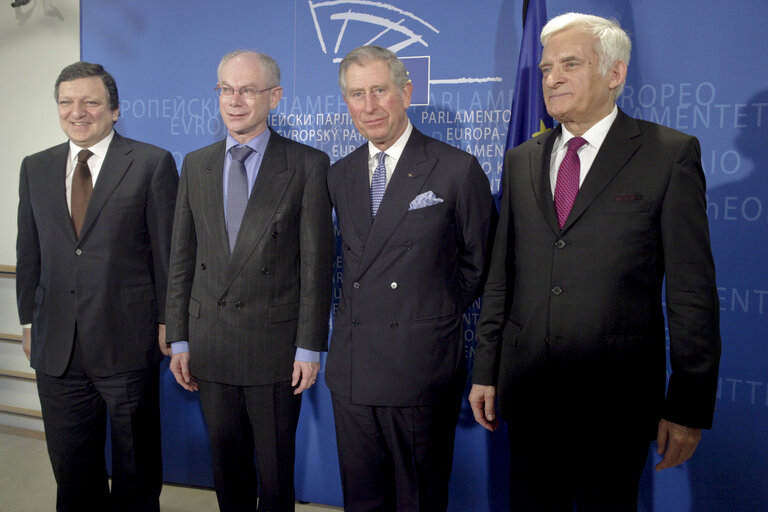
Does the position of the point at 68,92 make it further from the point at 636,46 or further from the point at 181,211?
the point at 636,46

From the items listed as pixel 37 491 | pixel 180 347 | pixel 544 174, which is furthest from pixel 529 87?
pixel 37 491

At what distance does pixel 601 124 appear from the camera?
1.71m

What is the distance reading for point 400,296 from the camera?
6.31ft

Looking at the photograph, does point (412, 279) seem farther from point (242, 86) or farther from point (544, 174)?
point (242, 86)

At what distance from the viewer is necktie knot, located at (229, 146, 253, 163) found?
7.37 feet

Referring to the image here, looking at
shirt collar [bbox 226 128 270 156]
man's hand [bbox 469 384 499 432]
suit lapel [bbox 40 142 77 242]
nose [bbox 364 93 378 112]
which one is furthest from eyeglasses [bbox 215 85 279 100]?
man's hand [bbox 469 384 499 432]

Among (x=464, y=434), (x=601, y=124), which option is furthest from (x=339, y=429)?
(x=601, y=124)

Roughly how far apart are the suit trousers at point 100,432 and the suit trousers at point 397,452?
0.93 m

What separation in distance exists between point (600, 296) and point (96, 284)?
1.86 meters

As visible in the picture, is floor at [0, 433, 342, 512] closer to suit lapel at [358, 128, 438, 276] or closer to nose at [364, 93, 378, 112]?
suit lapel at [358, 128, 438, 276]

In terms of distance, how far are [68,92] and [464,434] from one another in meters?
2.22

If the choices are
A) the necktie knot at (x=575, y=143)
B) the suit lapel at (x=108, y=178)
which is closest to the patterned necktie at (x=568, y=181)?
the necktie knot at (x=575, y=143)

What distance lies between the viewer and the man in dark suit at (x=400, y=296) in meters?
1.92

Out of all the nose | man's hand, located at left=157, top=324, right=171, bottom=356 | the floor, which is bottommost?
the floor
